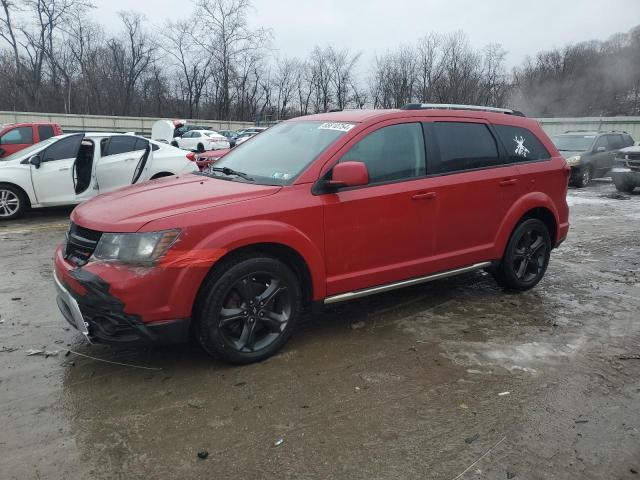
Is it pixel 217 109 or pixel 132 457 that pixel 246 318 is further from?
pixel 217 109

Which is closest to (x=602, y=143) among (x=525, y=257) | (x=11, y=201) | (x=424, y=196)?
(x=525, y=257)

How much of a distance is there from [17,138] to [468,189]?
13621 millimetres

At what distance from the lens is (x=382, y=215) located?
3920mm

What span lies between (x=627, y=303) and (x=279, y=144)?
3.67 m

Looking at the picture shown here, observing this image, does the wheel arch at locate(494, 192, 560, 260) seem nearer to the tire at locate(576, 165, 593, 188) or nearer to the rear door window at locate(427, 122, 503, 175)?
the rear door window at locate(427, 122, 503, 175)

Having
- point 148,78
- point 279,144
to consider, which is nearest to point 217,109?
point 148,78

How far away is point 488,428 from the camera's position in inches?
112

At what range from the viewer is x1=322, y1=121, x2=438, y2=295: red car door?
375 centimetres

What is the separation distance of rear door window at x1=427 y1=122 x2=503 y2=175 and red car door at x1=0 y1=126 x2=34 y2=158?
514 inches

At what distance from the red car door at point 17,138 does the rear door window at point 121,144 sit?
19.5ft

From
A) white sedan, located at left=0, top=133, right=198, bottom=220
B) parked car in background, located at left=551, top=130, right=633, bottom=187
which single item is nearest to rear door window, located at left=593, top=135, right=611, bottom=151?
parked car in background, located at left=551, top=130, right=633, bottom=187

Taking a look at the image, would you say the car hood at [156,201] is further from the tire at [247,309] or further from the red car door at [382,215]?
the red car door at [382,215]

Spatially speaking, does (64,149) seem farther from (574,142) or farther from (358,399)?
(574,142)

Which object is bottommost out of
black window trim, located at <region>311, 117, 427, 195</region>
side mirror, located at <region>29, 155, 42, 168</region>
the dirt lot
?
the dirt lot
